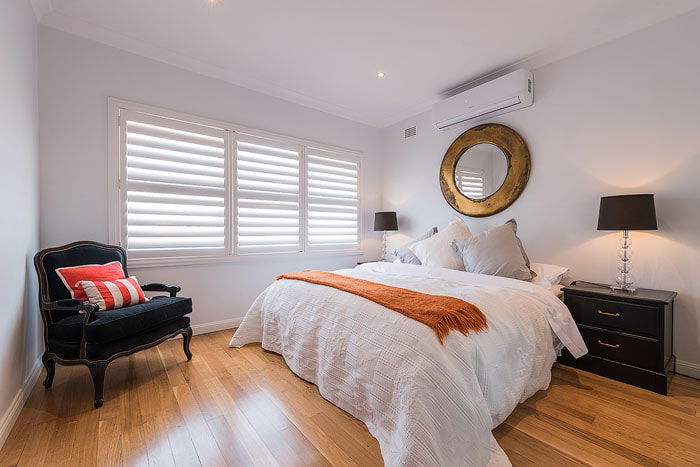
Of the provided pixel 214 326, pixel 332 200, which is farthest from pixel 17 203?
pixel 332 200

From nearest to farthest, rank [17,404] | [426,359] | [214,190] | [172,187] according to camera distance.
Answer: [426,359] < [17,404] < [172,187] < [214,190]

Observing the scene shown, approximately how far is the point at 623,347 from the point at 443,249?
5.08 ft

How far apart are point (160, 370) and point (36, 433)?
784 mm

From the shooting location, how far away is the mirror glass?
11.1 ft

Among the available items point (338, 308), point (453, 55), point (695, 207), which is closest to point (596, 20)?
point (453, 55)

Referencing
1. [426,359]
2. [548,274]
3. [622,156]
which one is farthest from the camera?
[548,274]

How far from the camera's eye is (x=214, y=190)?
3279 millimetres

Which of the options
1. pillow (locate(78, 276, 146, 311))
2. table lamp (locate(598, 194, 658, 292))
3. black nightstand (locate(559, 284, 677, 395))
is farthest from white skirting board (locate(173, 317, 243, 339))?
table lamp (locate(598, 194, 658, 292))

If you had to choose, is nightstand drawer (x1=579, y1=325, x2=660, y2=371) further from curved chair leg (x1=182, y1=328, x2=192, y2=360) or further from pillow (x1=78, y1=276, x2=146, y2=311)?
pillow (x1=78, y1=276, x2=146, y2=311)

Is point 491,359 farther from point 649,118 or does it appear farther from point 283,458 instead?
point 649,118

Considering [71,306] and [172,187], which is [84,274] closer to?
[71,306]

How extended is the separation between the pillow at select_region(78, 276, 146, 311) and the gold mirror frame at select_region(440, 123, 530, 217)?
3412 mm

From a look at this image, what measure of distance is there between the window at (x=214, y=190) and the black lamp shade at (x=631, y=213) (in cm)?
299

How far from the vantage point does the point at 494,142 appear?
3385mm
